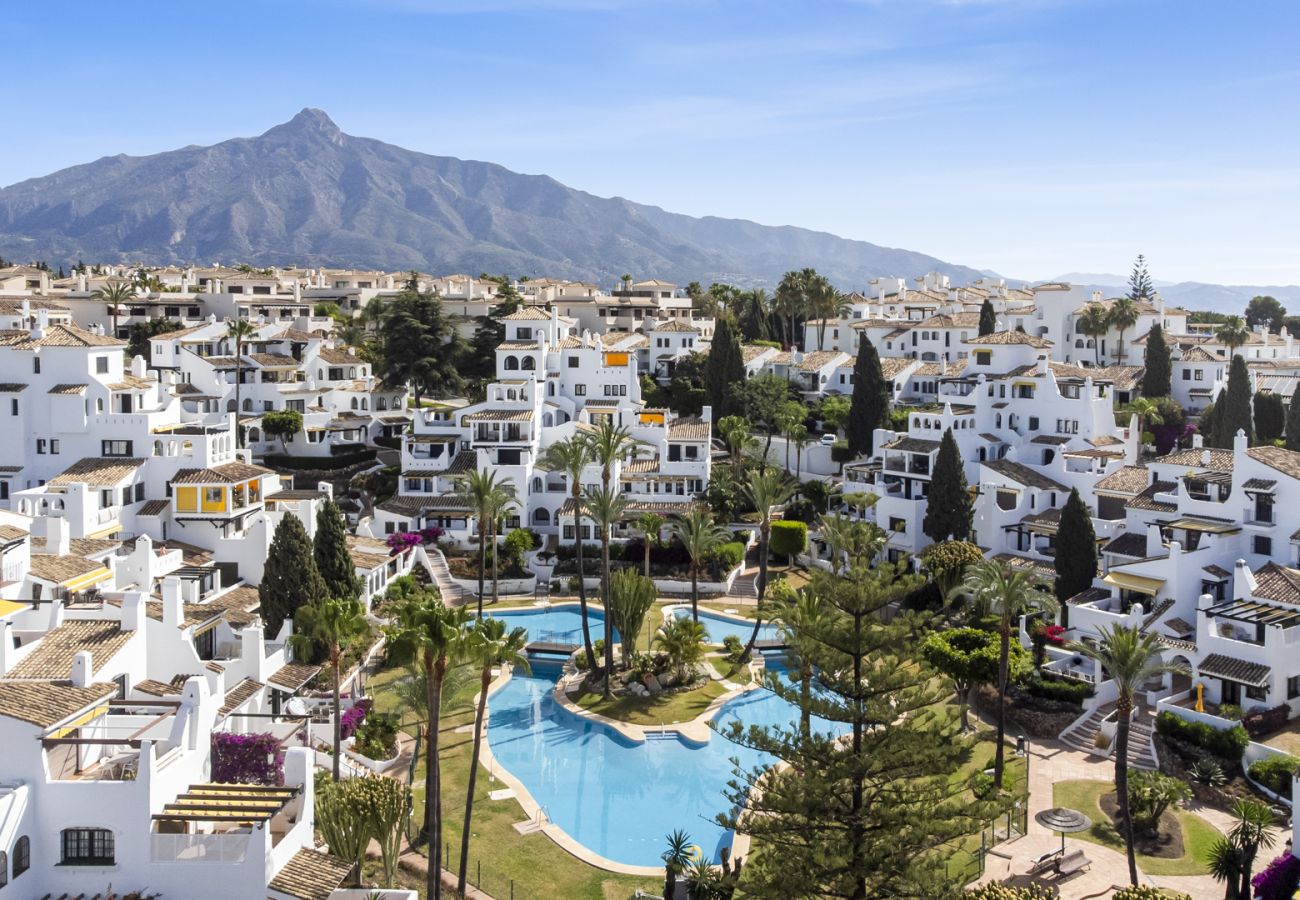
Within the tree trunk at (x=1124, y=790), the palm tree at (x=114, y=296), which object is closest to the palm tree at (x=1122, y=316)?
the tree trunk at (x=1124, y=790)

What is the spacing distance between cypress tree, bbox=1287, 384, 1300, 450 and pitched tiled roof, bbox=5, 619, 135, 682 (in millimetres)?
59994

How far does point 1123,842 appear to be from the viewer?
30641mm

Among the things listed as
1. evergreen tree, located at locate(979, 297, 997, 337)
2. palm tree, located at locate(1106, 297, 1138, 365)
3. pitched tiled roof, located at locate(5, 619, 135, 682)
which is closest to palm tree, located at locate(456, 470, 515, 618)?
pitched tiled roof, located at locate(5, 619, 135, 682)

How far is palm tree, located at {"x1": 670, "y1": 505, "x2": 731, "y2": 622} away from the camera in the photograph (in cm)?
5294

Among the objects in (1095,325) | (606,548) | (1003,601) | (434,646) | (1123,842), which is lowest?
(1123,842)

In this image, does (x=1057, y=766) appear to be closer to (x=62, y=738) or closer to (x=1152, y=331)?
(x=62, y=738)

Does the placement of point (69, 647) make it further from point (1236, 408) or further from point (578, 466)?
point (1236, 408)

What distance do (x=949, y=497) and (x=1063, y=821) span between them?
26243 mm

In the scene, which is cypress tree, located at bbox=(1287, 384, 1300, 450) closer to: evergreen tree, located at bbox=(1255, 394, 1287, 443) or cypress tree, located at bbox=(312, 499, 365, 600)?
evergreen tree, located at bbox=(1255, 394, 1287, 443)

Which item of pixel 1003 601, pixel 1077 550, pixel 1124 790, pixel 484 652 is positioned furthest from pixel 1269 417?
pixel 484 652

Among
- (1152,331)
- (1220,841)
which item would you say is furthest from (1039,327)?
(1220,841)

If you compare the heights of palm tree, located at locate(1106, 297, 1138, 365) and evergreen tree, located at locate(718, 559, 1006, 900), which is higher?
palm tree, located at locate(1106, 297, 1138, 365)

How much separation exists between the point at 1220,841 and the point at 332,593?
104 feet

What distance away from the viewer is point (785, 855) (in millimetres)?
24125
